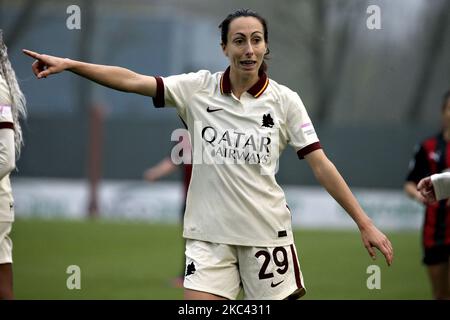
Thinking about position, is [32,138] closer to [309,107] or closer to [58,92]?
[58,92]

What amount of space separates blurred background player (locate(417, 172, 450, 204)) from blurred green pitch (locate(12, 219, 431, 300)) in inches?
210

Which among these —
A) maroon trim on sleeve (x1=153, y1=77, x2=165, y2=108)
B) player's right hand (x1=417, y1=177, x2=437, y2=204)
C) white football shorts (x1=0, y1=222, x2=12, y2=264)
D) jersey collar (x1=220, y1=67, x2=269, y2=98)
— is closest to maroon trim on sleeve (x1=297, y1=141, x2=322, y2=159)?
jersey collar (x1=220, y1=67, x2=269, y2=98)

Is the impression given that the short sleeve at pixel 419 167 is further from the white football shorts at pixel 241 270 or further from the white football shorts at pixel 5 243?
the white football shorts at pixel 5 243

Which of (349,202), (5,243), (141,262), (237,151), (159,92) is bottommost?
(141,262)

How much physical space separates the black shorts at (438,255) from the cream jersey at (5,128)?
4.31 metres

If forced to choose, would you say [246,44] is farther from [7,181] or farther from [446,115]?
[446,115]

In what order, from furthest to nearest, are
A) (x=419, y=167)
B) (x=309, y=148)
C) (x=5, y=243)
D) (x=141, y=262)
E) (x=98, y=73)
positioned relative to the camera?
(x=141, y=262) → (x=419, y=167) → (x=5, y=243) → (x=309, y=148) → (x=98, y=73)

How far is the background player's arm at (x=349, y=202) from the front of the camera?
5.89 meters

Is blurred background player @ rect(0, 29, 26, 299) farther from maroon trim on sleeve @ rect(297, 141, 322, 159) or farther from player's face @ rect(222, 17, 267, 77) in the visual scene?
maroon trim on sleeve @ rect(297, 141, 322, 159)

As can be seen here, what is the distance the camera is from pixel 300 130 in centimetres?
614

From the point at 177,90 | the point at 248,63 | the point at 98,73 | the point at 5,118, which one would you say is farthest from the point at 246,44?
the point at 5,118

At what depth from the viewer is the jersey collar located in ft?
20.2

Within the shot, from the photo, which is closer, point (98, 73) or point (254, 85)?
point (98, 73)

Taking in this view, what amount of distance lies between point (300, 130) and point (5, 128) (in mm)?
1870
